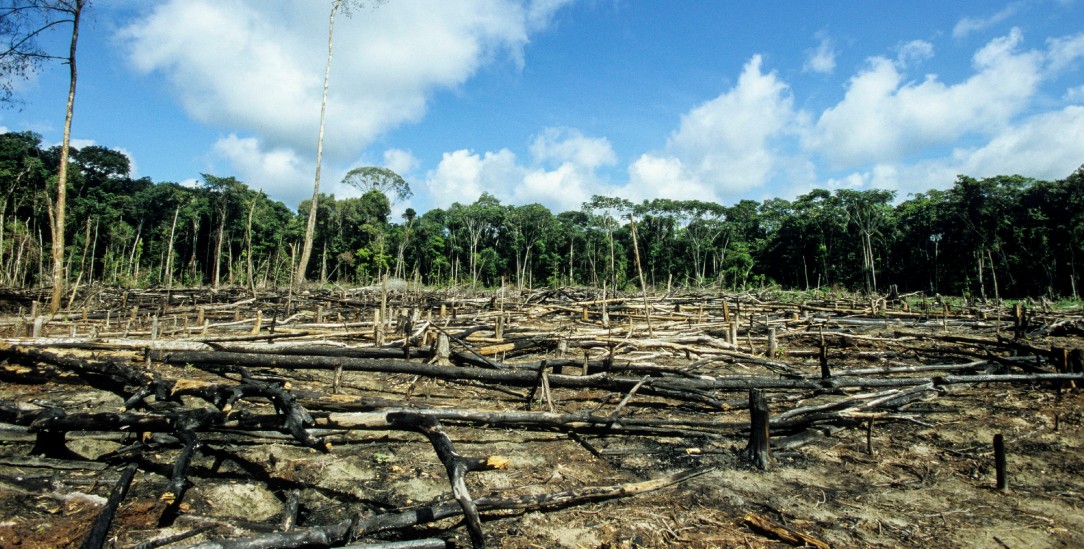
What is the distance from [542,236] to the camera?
48781mm

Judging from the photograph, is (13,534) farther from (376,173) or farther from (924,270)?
(924,270)

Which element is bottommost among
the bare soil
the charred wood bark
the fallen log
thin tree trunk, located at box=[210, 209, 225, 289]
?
the bare soil

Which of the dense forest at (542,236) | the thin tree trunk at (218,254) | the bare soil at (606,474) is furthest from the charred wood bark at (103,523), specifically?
the thin tree trunk at (218,254)

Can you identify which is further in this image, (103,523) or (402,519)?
(402,519)

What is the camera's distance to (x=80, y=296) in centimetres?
1775

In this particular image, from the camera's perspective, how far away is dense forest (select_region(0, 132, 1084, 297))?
29891 millimetres

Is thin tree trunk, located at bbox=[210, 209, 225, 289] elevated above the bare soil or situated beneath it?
elevated above

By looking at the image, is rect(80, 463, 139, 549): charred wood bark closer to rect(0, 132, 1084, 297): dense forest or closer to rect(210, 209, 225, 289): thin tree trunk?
rect(0, 132, 1084, 297): dense forest

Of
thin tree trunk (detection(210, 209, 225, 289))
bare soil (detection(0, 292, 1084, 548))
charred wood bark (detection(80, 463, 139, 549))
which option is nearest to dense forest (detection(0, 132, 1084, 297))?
thin tree trunk (detection(210, 209, 225, 289))

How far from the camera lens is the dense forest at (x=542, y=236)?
29.9 meters

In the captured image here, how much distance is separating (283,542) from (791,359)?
31.2 ft

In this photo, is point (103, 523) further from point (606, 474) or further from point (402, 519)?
point (606, 474)

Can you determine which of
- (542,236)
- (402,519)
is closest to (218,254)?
(542,236)

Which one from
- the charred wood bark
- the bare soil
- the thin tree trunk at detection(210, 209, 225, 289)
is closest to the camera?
the charred wood bark
